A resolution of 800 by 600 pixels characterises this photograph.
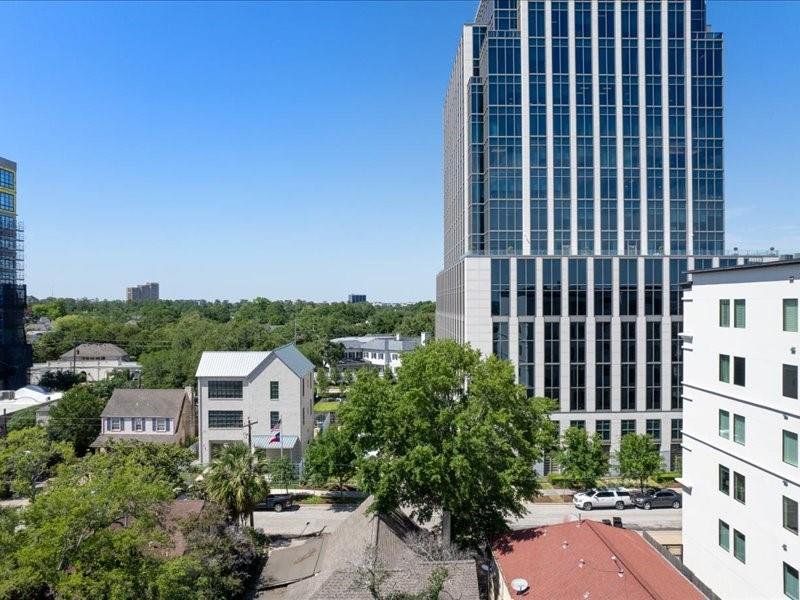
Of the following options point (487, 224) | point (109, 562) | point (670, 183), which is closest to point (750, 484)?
point (109, 562)

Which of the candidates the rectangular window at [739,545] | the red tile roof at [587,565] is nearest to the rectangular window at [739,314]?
the rectangular window at [739,545]

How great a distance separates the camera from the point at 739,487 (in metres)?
20.3

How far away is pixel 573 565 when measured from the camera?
18844mm

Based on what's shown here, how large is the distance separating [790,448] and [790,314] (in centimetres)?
436

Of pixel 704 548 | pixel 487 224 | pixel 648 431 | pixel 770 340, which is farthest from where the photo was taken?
pixel 487 224

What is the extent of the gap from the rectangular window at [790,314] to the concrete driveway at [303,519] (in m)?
23.3

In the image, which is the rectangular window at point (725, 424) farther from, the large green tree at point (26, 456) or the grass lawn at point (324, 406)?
the grass lawn at point (324, 406)

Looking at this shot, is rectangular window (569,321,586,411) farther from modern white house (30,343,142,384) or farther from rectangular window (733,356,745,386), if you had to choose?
modern white house (30,343,142,384)

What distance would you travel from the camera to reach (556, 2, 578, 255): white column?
1731 inches

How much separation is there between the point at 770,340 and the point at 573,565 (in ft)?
33.6

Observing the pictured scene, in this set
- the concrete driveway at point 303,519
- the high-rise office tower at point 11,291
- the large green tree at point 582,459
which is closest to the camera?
the concrete driveway at point 303,519

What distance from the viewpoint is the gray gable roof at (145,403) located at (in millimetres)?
42594

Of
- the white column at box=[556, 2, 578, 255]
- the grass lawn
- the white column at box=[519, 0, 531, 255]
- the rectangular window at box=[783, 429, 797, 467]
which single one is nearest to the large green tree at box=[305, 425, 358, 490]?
the rectangular window at box=[783, 429, 797, 467]

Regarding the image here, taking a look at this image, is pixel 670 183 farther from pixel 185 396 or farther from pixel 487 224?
pixel 185 396
